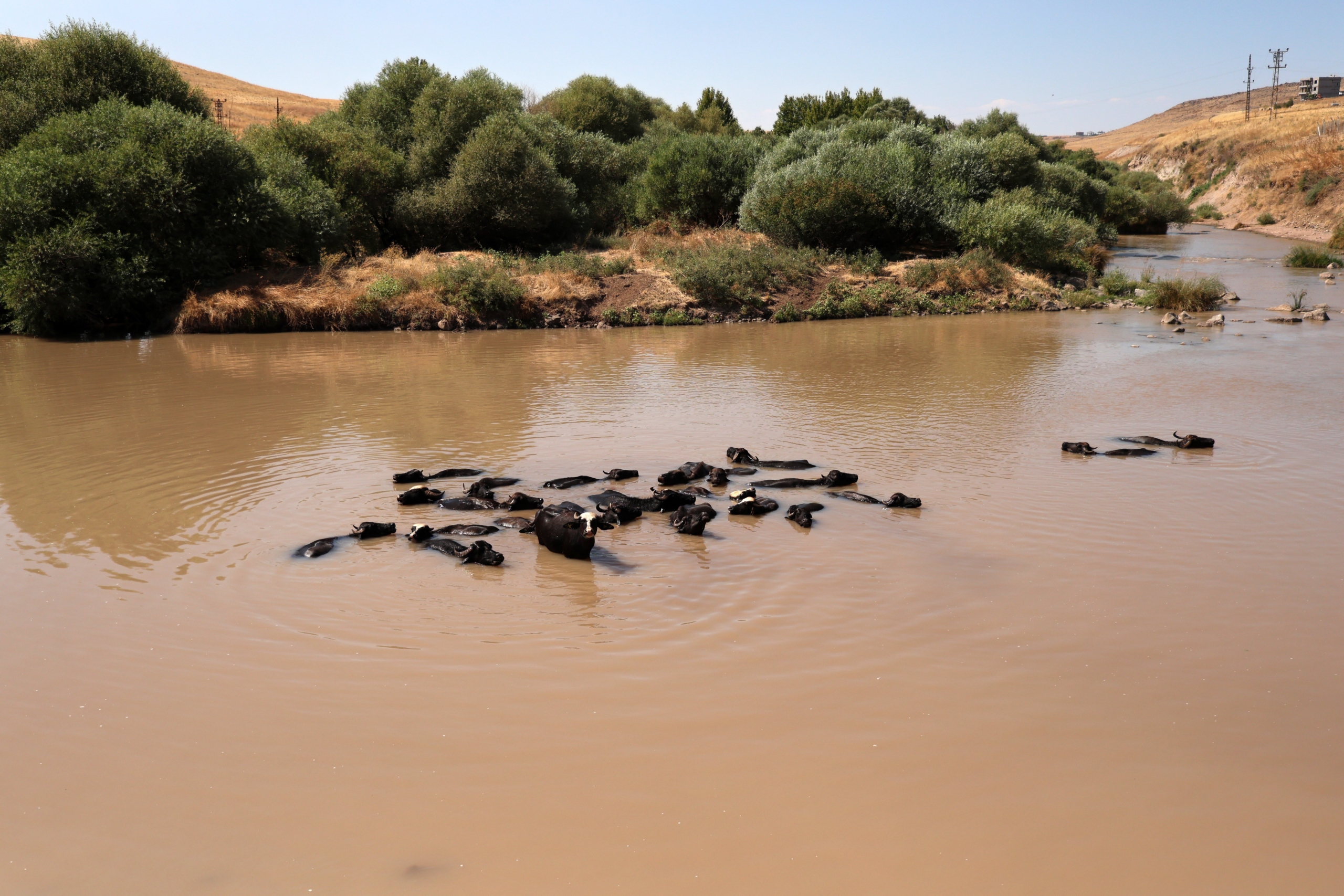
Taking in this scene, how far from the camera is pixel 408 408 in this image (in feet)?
48.3

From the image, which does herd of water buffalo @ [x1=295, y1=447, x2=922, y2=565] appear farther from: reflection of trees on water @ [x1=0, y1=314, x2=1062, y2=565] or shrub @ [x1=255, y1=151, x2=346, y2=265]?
shrub @ [x1=255, y1=151, x2=346, y2=265]

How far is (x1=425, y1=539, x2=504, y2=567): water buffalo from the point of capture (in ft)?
25.6

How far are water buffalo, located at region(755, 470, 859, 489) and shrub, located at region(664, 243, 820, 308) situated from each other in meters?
17.1

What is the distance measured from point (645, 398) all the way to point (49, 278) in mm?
16617

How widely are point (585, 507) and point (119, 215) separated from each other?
2073cm

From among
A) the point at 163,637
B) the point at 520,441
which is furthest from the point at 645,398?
the point at 163,637

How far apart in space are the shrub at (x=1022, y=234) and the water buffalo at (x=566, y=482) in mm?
23154

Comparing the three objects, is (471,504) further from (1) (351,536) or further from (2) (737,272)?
(2) (737,272)

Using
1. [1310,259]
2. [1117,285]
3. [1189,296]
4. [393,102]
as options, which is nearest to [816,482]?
[1189,296]

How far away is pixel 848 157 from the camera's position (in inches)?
1252

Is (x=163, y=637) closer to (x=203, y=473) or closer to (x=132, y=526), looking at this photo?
(x=132, y=526)

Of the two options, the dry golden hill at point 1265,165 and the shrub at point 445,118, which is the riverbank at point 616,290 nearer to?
the shrub at point 445,118

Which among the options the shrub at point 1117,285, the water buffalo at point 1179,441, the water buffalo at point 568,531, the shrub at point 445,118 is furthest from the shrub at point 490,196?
the water buffalo at point 568,531

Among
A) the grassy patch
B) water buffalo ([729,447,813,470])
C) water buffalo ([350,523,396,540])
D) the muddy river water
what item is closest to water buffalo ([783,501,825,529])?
the muddy river water
